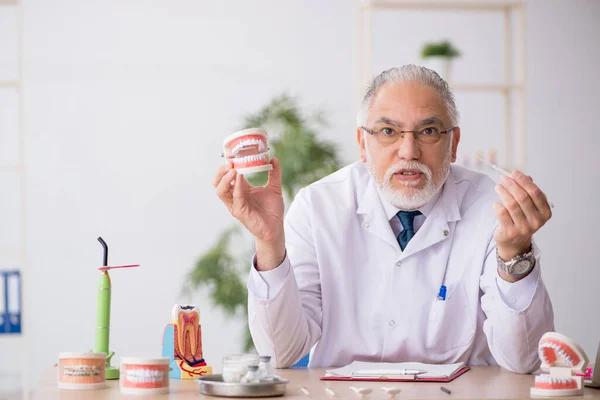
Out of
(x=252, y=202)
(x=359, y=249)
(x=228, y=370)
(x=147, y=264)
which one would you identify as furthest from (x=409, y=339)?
(x=147, y=264)

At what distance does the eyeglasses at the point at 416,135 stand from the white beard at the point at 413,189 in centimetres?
6

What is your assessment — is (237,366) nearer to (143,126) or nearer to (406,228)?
(406,228)

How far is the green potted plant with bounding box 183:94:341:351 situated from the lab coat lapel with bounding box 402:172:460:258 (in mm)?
1988

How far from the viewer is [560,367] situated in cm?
152

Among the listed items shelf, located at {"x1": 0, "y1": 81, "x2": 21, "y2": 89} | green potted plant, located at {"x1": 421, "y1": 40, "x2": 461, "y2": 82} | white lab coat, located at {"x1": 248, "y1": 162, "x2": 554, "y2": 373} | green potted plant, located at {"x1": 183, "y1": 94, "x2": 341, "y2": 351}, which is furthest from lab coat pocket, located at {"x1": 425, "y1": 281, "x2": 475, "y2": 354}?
shelf, located at {"x1": 0, "y1": 81, "x2": 21, "y2": 89}

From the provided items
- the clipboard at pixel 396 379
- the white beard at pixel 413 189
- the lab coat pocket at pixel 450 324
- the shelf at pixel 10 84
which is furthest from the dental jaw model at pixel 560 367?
the shelf at pixel 10 84

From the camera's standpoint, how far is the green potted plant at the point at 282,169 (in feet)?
14.0

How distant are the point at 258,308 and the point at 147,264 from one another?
2.95 m

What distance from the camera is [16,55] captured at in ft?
15.6

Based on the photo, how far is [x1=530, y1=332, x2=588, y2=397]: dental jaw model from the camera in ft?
4.85

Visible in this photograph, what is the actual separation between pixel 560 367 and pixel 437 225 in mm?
765

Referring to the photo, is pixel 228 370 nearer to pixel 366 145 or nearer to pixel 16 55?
pixel 366 145

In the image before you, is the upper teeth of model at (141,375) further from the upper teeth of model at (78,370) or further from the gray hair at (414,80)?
the gray hair at (414,80)

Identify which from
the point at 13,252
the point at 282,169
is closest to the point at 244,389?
the point at 282,169
